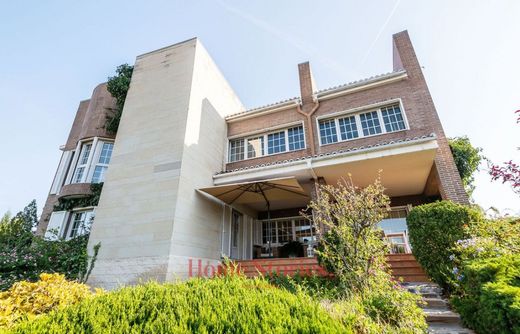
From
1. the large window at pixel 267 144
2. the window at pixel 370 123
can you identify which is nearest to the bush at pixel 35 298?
the large window at pixel 267 144

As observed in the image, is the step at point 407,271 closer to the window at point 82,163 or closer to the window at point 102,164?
the window at point 102,164

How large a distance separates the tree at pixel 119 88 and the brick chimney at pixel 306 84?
31.9 feet

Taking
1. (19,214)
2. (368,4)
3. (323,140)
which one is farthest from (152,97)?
(19,214)

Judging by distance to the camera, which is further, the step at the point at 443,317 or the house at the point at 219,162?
the house at the point at 219,162

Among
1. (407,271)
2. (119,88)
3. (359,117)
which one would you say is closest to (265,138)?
(359,117)

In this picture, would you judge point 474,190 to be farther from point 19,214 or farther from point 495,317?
point 19,214

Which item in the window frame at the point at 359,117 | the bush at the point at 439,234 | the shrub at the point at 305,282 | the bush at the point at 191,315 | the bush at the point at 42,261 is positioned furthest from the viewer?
the window frame at the point at 359,117

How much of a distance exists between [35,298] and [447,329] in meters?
7.81

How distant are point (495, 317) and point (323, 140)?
30.6 ft

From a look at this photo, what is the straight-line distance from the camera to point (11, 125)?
12.0 m

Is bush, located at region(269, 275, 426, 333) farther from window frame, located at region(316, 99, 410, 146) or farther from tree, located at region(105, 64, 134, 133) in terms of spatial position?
tree, located at region(105, 64, 134, 133)

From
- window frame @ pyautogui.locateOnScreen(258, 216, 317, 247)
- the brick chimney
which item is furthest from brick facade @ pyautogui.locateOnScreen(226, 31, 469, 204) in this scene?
window frame @ pyautogui.locateOnScreen(258, 216, 317, 247)

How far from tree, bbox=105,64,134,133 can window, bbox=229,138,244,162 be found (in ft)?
20.9

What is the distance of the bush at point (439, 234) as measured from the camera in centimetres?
584
